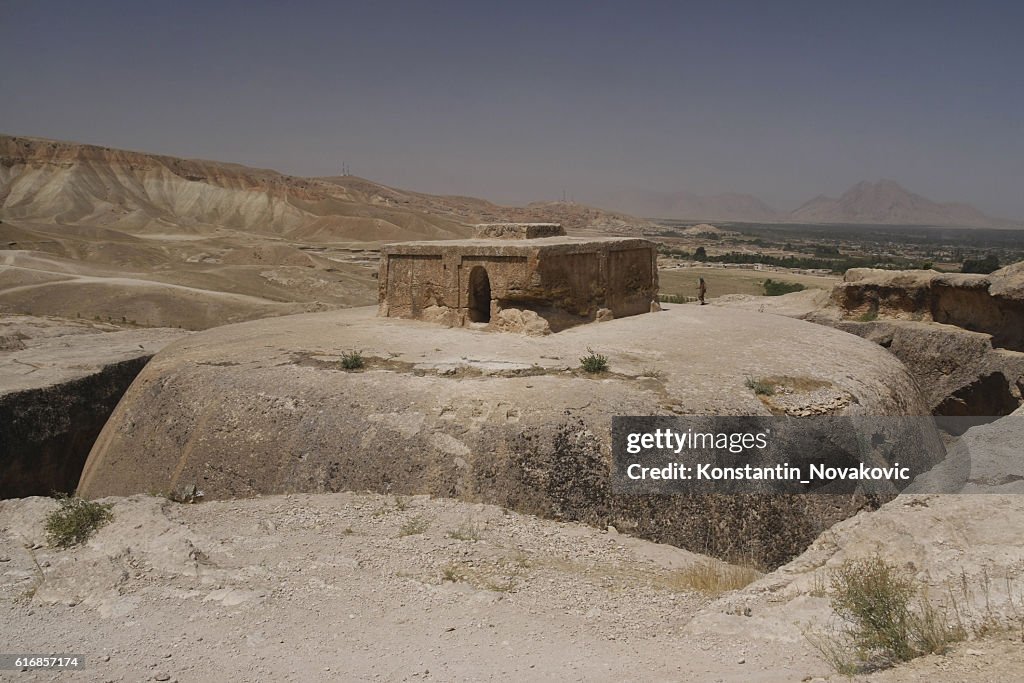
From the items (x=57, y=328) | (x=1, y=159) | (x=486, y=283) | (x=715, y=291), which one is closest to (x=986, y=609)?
(x=486, y=283)

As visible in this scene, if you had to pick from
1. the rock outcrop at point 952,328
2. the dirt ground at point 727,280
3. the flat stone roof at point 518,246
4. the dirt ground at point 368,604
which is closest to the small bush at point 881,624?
the dirt ground at point 368,604

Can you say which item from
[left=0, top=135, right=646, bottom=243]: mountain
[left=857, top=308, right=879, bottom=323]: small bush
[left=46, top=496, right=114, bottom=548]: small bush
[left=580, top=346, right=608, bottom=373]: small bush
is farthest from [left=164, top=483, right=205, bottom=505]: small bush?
[left=0, top=135, right=646, bottom=243]: mountain

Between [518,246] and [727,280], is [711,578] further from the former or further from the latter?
[727,280]

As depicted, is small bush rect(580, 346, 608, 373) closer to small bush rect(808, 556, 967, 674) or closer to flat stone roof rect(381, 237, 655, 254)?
flat stone roof rect(381, 237, 655, 254)

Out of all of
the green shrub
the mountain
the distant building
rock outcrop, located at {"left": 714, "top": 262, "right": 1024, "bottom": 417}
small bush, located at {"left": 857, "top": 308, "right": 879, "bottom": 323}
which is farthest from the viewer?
the mountain

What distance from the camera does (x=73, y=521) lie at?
6.52 meters

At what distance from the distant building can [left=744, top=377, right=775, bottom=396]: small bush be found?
3.95 metres

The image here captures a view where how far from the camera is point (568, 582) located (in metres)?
6.46

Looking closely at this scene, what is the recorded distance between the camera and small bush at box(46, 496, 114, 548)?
6375 mm

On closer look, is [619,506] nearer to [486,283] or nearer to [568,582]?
[568,582]

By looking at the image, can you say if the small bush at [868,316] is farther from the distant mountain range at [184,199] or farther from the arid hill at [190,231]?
the distant mountain range at [184,199]

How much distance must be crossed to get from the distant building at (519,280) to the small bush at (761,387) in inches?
155

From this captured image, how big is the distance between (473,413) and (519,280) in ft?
14.2

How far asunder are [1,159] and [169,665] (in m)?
75.7
